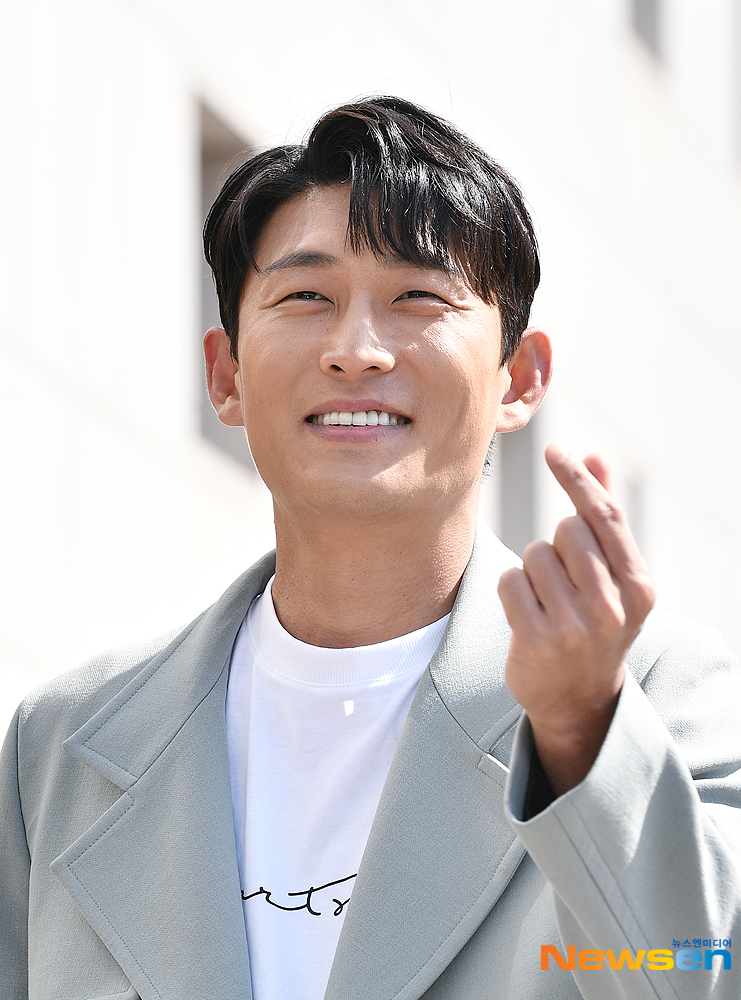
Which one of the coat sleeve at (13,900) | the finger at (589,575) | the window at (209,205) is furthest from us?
the window at (209,205)

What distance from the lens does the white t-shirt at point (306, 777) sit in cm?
236

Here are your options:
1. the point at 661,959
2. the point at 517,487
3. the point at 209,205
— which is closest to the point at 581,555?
the point at 661,959

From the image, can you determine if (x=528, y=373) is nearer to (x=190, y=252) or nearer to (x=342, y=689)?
(x=342, y=689)

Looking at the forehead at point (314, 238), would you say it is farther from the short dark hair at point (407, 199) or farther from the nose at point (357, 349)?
the nose at point (357, 349)

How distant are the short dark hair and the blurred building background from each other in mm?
323

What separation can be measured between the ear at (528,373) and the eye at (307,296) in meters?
0.42

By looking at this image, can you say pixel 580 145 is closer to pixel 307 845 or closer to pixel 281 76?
pixel 281 76

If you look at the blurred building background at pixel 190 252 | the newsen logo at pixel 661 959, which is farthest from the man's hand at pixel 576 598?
the blurred building background at pixel 190 252

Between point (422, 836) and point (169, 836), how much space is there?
0.48m

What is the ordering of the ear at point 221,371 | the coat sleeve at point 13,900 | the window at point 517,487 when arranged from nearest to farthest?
the coat sleeve at point 13,900, the ear at point 221,371, the window at point 517,487

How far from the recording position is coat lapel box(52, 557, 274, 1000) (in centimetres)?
236

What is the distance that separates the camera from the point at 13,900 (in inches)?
108

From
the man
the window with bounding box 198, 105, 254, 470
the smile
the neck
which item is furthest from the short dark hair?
the window with bounding box 198, 105, 254, 470

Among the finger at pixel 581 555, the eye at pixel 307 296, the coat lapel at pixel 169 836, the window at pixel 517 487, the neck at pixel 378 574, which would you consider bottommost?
the window at pixel 517 487
